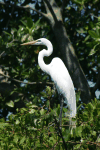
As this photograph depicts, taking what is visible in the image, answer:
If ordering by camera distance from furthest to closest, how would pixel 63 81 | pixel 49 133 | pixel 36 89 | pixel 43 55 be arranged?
pixel 36 89 < pixel 43 55 < pixel 63 81 < pixel 49 133

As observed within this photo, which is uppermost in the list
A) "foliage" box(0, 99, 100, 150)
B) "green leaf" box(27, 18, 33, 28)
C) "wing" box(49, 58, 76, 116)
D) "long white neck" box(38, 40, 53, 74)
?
"green leaf" box(27, 18, 33, 28)

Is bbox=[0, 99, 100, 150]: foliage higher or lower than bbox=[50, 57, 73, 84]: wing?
lower

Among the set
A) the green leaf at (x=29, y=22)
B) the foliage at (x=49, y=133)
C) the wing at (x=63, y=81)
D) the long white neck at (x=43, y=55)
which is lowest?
the foliage at (x=49, y=133)

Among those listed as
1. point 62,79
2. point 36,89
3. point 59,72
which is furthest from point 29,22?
point 36,89

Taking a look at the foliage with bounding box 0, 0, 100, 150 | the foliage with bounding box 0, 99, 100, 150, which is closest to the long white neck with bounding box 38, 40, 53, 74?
the foliage with bounding box 0, 0, 100, 150

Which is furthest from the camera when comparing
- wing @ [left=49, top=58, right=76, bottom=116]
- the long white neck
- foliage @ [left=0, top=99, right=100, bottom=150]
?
the long white neck


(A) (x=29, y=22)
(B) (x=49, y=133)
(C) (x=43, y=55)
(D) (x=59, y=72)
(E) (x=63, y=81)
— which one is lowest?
(B) (x=49, y=133)

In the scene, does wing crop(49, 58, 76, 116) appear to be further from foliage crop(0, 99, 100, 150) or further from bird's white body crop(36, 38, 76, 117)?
foliage crop(0, 99, 100, 150)

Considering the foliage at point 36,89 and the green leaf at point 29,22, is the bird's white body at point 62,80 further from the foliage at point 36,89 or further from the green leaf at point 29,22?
the green leaf at point 29,22

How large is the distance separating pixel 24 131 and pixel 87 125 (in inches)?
21.2

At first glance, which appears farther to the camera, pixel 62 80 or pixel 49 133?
pixel 62 80

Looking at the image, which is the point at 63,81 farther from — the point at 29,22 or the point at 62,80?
the point at 29,22

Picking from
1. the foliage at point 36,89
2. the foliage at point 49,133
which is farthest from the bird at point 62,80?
the foliage at point 49,133

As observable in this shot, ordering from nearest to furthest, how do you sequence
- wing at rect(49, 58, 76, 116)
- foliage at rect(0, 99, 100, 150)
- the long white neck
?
foliage at rect(0, 99, 100, 150) → wing at rect(49, 58, 76, 116) → the long white neck
